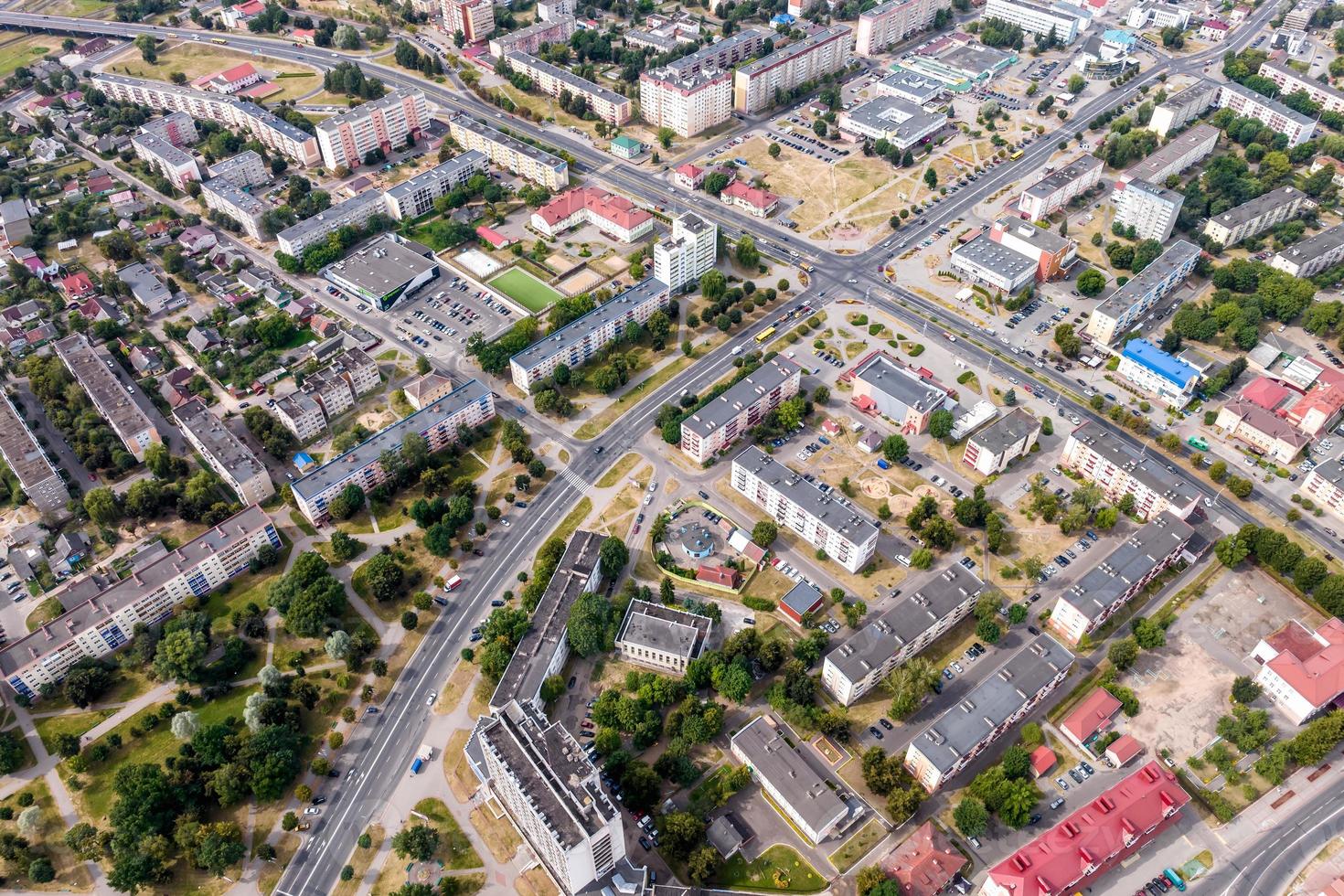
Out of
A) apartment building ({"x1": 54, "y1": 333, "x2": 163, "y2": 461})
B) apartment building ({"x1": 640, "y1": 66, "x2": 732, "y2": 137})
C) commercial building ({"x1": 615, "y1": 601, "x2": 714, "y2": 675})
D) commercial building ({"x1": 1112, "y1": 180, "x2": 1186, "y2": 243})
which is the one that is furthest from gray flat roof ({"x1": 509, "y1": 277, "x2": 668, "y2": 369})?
commercial building ({"x1": 1112, "y1": 180, "x2": 1186, "y2": 243})

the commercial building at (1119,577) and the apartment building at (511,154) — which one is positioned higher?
the apartment building at (511,154)

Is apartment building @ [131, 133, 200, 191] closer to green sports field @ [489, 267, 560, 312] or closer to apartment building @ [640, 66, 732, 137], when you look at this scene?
green sports field @ [489, 267, 560, 312]

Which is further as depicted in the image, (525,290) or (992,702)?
(525,290)

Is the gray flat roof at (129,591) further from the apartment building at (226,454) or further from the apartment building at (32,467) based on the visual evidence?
the apartment building at (32,467)

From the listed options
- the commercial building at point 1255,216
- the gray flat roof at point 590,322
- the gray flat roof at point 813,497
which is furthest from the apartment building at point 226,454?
the commercial building at point 1255,216

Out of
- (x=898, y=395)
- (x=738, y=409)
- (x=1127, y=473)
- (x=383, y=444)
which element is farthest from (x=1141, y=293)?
(x=383, y=444)

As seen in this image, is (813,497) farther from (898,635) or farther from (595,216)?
(595,216)
